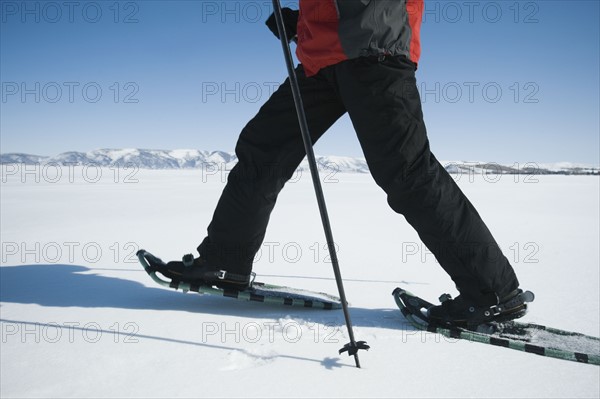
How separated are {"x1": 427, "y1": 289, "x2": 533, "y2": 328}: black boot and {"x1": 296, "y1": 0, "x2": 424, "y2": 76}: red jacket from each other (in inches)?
37.9

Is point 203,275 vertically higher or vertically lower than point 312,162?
lower

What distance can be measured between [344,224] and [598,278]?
271 cm

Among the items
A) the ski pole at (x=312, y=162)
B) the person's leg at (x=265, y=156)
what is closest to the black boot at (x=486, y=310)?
the ski pole at (x=312, y=162)

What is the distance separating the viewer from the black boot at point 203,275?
167 centimetres

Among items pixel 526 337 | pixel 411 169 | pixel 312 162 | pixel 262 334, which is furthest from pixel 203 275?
pixel 526 337

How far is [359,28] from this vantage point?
47.8 inches

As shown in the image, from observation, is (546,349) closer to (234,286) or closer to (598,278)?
(234,286)

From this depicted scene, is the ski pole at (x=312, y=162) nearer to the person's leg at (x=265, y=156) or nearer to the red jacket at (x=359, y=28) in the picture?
the red jacket at (x=359, y=28)

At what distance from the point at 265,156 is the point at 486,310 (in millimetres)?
1065

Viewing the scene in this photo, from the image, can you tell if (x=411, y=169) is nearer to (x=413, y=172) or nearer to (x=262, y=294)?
(x=413, y=172)

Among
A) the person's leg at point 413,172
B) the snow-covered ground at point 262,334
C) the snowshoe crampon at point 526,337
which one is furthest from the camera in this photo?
the person's leg at point 413,172

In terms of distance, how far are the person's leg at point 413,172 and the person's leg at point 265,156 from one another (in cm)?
20

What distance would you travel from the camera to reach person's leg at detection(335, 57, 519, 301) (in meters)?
1.24

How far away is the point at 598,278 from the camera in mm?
2135
